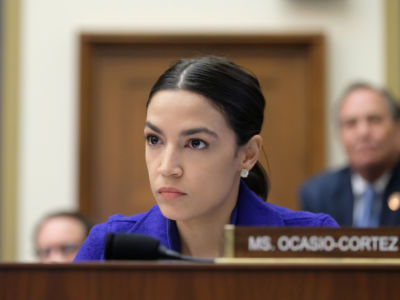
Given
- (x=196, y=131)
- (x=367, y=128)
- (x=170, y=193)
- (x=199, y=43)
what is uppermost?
(x=199, y=43)

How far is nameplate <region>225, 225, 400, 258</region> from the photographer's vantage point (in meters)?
0.98

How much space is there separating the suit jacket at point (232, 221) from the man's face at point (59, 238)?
1.23 m

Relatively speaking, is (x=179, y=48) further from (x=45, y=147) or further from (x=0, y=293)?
(x=0, y=293)

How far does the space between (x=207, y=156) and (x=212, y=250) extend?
0.18 metres

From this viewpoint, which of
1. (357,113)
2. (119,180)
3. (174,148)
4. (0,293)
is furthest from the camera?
(119,180)

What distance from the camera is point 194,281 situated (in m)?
0.90

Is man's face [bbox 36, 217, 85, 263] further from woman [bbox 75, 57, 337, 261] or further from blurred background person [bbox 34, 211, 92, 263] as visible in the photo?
woman [bbox 75, 57, 337, 261]

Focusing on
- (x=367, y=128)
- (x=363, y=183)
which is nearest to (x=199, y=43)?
(x=367, y=128)

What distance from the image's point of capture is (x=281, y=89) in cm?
395

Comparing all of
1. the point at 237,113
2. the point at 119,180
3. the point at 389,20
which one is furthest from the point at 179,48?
the point at 237,113

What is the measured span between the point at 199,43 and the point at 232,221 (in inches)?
109

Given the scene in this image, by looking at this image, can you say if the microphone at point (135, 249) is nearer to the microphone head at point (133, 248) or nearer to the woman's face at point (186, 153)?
the microphone head at point (133, 248)

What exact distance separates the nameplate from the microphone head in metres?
0.11

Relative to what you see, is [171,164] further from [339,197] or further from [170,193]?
[339,197]
